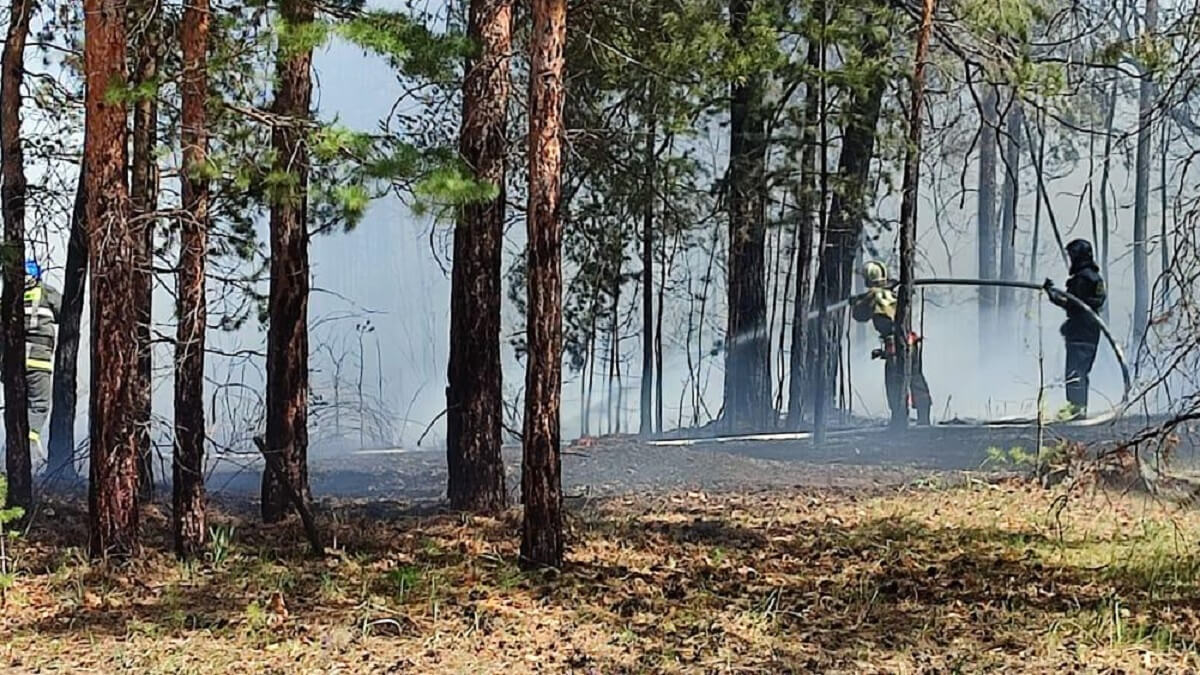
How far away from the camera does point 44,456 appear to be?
32.2 ft

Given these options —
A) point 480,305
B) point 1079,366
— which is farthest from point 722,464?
point 1079,366

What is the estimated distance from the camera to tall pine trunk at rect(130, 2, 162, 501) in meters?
5.48

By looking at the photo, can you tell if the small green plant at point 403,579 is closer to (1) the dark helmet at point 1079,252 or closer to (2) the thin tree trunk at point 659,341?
(2) the thin tree trunk at point 659,341

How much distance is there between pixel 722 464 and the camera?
9.32 metres

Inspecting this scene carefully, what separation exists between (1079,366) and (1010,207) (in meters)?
2.59

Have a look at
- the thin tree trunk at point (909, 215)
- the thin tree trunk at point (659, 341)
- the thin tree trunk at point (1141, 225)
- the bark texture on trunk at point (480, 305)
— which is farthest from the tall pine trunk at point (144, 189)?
the thin tree trunk at point (1141, 225)

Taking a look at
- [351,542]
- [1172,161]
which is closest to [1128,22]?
[1172,161]

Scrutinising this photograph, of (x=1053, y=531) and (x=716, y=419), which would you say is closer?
(x=1053, y=531)

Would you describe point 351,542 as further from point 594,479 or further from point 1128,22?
point 1128,22

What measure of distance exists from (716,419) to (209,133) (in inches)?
311

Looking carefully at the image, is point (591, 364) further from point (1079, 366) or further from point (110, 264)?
point (110, 264)

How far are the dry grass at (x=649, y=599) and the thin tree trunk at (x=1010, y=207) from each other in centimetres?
546

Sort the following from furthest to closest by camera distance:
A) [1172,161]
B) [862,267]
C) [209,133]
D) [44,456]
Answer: [862,267] → [1172,161] → [44,456] → [209,133]

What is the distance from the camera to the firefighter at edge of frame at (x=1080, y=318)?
10242 millimetres
